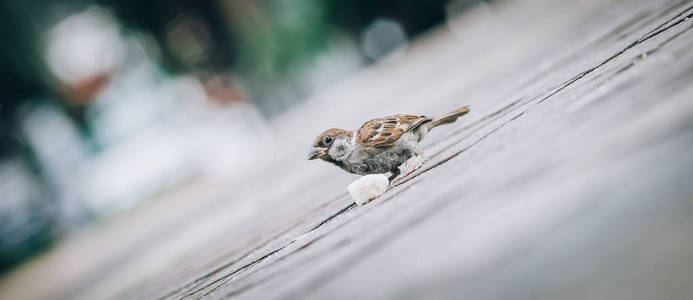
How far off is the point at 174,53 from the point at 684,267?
1215 centimetres

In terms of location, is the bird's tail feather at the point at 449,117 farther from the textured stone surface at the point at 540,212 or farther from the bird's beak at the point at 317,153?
the bird's beak at the point at 317,153

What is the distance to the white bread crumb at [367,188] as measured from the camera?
2.14 m

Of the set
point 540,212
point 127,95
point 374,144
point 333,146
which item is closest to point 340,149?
point 333,146

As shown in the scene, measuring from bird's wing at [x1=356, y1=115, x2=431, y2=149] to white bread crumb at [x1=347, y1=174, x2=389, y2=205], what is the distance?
0.17 meters

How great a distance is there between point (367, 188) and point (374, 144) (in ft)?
0.68

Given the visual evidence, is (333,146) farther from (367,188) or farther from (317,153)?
(367,188)

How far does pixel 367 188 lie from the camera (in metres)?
2.15

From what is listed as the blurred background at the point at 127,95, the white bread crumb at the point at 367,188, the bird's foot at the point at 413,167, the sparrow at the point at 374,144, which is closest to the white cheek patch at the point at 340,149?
the sparrow at the point at 374,144

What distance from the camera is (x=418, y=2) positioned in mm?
13602

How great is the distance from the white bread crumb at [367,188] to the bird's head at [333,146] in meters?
0.14

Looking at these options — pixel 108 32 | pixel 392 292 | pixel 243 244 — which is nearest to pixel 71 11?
pixel 108 32

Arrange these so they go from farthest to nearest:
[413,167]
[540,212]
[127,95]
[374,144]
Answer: [127,95] → [413,167] → [374,144] → [540,212]

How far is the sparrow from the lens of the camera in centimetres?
207

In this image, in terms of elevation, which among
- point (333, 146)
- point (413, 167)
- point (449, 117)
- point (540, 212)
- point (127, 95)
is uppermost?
point (127, 95)
